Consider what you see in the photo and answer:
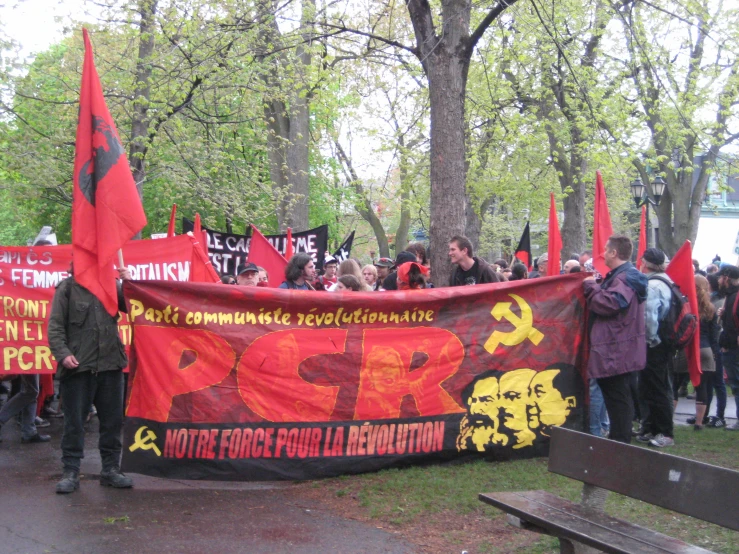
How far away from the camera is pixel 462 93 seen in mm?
8930

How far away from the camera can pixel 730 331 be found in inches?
362

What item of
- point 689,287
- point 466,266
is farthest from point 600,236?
point 466,266

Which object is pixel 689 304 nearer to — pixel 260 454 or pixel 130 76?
pixel 260 454

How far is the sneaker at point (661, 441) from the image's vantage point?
8.16 m

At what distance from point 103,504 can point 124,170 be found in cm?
240

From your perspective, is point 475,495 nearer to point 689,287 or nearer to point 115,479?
point 115,479

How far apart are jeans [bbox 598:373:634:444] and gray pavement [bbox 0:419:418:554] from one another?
259 cm

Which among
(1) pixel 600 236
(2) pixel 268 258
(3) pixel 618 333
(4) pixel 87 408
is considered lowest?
(4) pixel 87 408

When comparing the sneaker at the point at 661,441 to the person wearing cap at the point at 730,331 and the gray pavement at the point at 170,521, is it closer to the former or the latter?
the person wearing cap at the point at 730,331

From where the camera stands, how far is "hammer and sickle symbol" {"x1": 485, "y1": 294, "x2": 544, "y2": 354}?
23.9 feet

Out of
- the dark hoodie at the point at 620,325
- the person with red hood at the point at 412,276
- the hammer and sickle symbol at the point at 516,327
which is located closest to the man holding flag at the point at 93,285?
the hammer and sickle symbol at the point at 516,327

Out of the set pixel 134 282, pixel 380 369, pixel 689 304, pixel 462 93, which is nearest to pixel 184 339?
pixel 134 282

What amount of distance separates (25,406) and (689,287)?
688cm

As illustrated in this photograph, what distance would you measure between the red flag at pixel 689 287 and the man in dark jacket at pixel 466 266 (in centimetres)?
200
